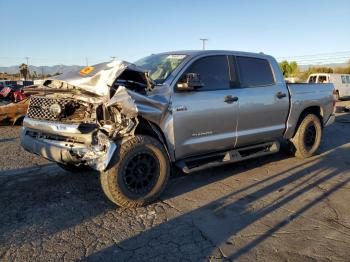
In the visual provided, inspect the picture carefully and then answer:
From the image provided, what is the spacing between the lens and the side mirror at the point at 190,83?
479 cm

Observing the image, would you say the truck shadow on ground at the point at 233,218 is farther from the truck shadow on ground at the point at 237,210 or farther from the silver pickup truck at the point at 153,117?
the silver pickup truck at the point at 153,117

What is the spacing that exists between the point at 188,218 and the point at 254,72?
3.00 metres

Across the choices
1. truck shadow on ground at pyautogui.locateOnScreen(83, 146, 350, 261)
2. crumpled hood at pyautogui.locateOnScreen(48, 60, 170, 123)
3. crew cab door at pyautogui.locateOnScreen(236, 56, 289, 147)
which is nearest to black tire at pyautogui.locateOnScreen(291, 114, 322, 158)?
crew cab door at pyautogui.locateOnScreen(236, 56, 289, 147)

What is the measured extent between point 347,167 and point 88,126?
461 cm

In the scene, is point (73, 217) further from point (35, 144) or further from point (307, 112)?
point (307, 112)

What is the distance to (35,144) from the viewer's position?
4.71m

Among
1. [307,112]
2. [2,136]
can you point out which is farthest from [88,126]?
[2,136]

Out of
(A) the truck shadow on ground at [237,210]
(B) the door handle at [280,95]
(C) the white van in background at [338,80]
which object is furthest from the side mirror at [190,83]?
(C) the white van in background at [338,80]

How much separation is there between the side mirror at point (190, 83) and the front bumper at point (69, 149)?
1.27m

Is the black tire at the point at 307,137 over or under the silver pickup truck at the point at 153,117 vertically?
under

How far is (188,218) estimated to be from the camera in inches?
162

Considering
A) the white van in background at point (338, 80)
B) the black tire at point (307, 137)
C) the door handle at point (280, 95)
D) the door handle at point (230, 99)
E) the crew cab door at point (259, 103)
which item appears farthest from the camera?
the white van in background at point (338, 80)

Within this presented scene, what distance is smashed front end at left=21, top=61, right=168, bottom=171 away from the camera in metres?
4.20

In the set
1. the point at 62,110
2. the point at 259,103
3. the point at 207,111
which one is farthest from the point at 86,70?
the point at 259,103
